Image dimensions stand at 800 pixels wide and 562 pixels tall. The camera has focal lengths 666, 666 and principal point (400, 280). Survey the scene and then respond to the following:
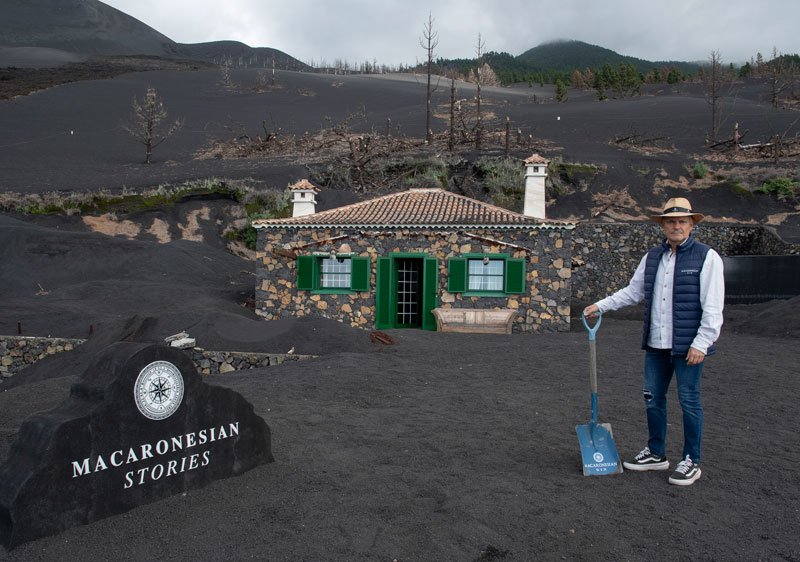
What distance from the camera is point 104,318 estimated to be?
15.6m

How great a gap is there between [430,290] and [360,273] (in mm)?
1940

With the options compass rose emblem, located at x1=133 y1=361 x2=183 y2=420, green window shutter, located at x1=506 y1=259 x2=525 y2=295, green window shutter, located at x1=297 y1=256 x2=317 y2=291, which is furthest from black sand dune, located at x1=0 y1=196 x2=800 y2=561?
green window shutter, located at x1=297 y1=256 x2=317 y2=291

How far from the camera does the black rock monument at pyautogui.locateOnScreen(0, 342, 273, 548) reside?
14.9 ft

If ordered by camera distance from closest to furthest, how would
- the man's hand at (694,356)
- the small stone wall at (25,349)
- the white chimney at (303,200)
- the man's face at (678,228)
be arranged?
the man's hand at (694,356), the man's face at (678,228), the small stone wall at (25,349), the white chimney at (303,200)

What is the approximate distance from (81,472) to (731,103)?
6080 centimetres

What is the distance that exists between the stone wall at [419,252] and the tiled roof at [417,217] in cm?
23

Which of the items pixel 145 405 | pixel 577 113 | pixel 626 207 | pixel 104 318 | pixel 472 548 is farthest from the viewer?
pixel 577 113

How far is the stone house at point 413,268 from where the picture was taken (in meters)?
17.7

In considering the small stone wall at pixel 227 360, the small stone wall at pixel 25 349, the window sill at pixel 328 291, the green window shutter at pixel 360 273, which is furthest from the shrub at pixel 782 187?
the small stone wall at pixel 25 349

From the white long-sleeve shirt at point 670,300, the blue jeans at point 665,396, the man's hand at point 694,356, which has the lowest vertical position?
the blue jeans at point 665,396

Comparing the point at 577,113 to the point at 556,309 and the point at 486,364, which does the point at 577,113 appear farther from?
the point at 486,364

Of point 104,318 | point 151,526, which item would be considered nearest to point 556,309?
point 104,318

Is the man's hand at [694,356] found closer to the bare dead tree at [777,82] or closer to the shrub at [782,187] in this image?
the shrub at [782,187]

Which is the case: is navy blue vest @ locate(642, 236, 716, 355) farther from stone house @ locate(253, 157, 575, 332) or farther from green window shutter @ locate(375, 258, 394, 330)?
green window shutter @ locate(375, 258, 394, 330)
